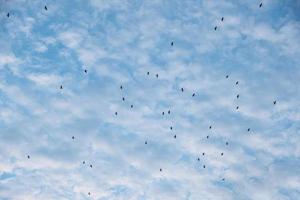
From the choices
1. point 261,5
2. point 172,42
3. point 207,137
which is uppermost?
point 261,5

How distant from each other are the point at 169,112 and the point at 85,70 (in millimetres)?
15246

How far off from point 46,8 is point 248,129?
32.7 m

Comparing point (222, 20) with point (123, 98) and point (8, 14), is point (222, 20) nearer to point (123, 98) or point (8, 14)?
point (123, 98)

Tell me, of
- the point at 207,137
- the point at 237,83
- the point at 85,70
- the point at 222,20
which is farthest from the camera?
the point at 207,137

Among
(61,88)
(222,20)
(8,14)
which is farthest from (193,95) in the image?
(8,14)

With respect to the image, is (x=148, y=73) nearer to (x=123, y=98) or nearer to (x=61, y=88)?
(x=123, y=98)

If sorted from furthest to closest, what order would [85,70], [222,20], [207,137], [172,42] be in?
[207,137] < [85,70] < [172,42] < [222,20]

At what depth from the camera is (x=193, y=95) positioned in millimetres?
56938

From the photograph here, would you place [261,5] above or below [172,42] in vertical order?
above

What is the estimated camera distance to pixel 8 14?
4775 cm

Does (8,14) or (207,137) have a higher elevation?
(8,14)

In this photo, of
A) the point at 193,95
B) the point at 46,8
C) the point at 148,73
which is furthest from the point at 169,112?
the point at 46,8

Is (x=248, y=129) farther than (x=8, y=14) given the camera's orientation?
Yes

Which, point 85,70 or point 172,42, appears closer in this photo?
point 172,42
